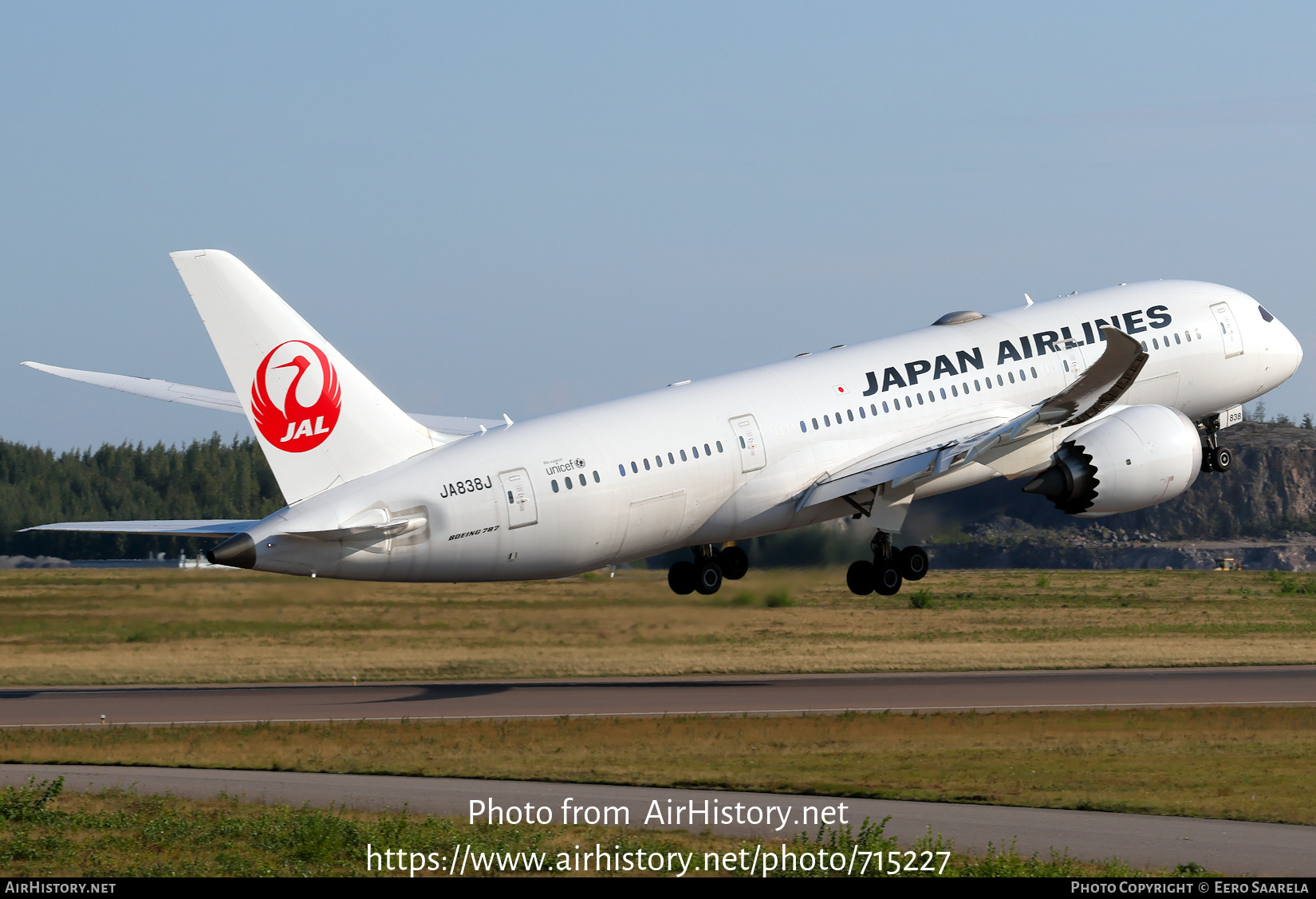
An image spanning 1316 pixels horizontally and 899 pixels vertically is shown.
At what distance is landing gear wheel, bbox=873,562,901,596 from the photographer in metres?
41.2

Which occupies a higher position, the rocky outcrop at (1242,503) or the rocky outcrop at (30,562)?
the rocky outcrop at (30,562)

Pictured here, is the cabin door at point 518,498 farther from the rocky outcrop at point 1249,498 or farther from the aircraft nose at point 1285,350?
the rocky outcrop at point 1249,498

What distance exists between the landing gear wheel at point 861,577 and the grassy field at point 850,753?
14.6 feet

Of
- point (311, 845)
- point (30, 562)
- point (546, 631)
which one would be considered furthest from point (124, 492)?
point (311, 845)

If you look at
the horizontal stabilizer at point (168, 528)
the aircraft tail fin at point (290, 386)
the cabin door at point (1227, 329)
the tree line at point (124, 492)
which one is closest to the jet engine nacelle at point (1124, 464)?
the cabin door at point (1227, 329)

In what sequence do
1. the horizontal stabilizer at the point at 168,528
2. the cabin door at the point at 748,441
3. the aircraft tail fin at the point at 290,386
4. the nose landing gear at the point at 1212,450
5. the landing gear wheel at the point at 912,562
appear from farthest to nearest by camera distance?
the nose landing gear at the point at 1212,450 → the landing gear wheel at the point at 912,562 → the cabin door at the point at 748,441 → the horizontal stabilizer at the point at 168,528 → the aircraft tail fin at the point at 290,386

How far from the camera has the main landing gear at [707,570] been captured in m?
42.2

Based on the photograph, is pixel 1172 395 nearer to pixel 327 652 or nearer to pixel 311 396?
pixel 311 396

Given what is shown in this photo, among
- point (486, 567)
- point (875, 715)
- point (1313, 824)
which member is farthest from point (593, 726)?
point (1313, 824)

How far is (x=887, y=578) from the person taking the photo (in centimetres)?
4134

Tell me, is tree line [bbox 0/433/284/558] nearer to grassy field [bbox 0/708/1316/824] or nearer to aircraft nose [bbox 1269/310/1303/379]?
grassy field [bbox 0/708/1316/824]

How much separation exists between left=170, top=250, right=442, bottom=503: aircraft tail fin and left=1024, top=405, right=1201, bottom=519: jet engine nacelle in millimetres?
16717

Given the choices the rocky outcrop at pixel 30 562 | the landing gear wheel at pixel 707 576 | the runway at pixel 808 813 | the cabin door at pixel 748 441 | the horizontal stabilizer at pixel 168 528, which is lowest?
the runway at pixel 808 813

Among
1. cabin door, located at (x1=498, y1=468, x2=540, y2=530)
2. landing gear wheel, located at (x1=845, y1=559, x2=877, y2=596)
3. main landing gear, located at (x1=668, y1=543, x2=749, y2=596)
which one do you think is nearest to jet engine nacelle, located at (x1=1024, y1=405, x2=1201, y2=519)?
landing gear wheel, located at (x1=845, y1=559, x2=877, y2=596)
